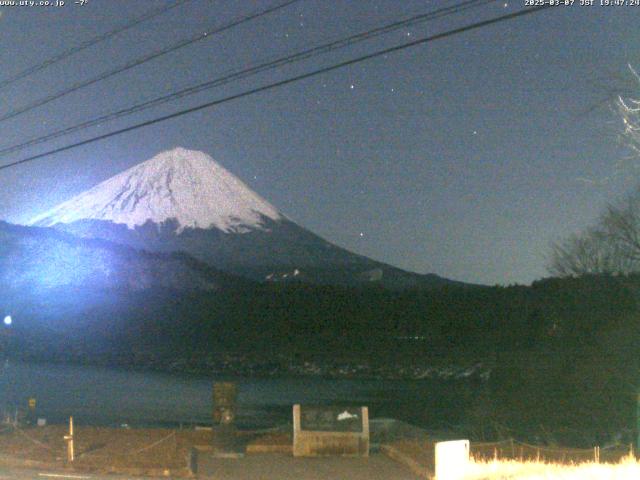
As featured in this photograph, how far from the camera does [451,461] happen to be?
14.3 meters

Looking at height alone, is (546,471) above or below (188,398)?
Answer: above

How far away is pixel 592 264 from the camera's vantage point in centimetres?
5800

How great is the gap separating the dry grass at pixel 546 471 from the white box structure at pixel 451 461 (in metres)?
0.16

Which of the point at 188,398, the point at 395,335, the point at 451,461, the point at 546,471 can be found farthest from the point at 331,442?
the point at 395,335

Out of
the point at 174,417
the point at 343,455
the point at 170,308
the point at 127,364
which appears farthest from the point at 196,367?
the point at 343,455

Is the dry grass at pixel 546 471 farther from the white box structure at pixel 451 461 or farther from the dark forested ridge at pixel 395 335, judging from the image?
the dark forested ridge at pixel 395 335

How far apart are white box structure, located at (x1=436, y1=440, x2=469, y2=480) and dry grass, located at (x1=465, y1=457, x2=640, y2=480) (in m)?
0.16

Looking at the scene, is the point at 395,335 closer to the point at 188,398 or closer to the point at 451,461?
the point at 188,398

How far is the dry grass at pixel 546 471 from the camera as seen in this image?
13.4 m

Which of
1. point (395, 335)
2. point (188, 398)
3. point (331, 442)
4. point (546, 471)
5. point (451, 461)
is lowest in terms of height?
point (188, 398)

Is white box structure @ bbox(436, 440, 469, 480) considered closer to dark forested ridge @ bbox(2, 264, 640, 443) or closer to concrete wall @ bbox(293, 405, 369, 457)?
concrete wall @ bbox(293, 405, 369, 457)

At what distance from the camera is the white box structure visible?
1409 cm

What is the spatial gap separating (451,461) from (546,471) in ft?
4.86

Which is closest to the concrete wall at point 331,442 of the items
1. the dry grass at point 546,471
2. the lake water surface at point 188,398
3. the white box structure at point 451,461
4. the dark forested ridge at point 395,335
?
the dry grass at point 546,471
